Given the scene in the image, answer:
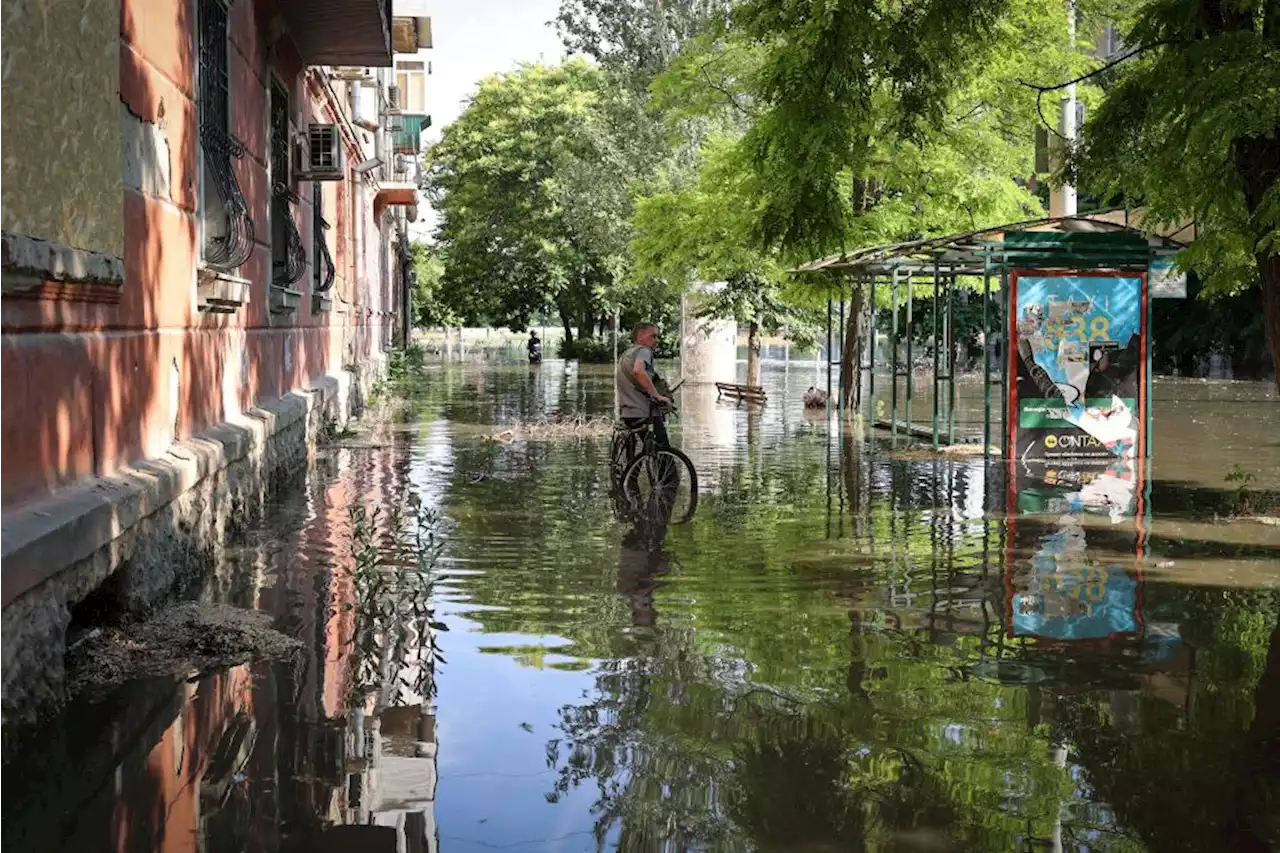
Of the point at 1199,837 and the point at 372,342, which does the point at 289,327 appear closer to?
the point at 1199,837

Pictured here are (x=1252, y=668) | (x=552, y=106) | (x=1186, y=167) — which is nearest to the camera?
(x=1252, y=668)

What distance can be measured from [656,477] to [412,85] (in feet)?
120

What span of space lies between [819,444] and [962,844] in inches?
620

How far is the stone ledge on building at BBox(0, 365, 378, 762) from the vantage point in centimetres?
539

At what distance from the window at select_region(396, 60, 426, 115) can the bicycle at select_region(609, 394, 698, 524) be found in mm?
33018

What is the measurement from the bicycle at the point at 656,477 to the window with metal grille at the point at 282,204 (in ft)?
12.6

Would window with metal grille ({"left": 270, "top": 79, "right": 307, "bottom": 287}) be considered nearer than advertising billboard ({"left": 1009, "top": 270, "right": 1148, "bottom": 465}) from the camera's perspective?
Yes

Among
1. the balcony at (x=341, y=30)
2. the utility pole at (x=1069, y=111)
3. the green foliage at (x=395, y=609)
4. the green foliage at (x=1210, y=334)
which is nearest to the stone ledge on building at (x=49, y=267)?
the green foliage at (x=395, y=609)

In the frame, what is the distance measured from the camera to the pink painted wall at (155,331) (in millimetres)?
6258

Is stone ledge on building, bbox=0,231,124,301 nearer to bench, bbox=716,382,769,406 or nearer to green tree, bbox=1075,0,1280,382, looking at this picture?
green tree, bbox=1075,0,1280,382

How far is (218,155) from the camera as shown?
11.4 m

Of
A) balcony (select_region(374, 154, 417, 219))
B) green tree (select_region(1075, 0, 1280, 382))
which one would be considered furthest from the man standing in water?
balcony (select_region(374, 154, 417, 219))

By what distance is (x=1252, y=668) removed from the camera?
7062 mm

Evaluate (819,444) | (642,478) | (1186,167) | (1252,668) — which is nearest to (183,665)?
(1252,668)
